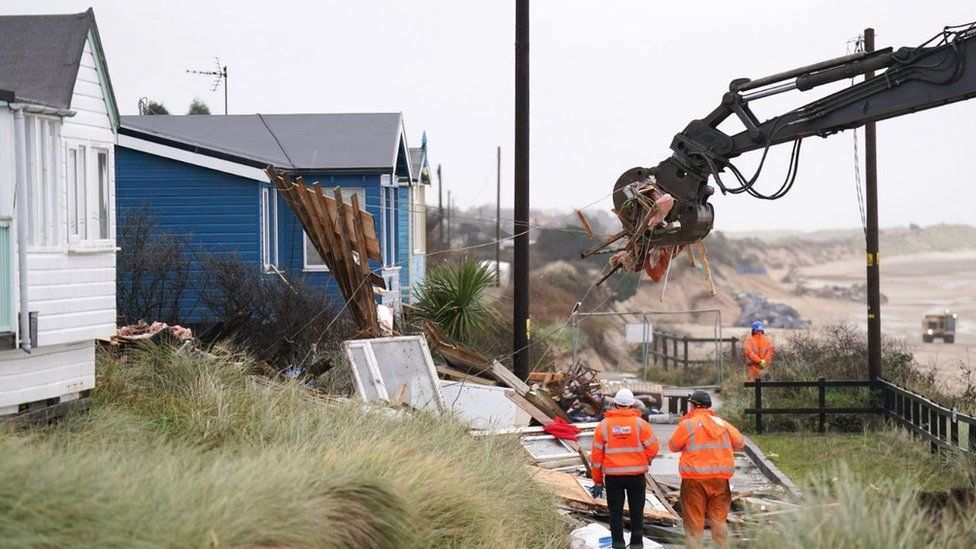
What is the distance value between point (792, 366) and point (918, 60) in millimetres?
12655

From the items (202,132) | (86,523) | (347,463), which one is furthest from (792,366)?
(86,523)

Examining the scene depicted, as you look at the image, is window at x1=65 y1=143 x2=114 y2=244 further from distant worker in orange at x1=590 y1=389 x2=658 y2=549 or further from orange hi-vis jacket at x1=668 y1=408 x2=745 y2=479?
orange hi-vis jacket at x1=668 y1=408 x2=745 y2=479

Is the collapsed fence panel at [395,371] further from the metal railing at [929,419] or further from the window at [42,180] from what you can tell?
the metal railing at [929,419]

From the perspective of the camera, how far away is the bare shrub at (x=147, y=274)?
2114 centimetres

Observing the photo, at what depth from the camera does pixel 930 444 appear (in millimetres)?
17078

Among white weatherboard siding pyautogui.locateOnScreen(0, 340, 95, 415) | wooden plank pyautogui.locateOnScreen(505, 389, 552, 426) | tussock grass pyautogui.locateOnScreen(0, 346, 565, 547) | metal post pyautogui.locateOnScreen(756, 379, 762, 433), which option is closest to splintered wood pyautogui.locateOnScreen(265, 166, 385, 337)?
wooden plank pyautogui.locateOnScreen(505, 389, 552, 426)

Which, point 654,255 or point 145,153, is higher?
point 145,153

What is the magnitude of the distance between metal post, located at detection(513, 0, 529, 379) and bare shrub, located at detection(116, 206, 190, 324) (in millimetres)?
5627

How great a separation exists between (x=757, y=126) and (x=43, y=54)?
24.5 ft

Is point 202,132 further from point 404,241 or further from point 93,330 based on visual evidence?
point 93,330

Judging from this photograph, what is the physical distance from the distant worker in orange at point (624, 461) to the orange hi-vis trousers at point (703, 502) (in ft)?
1.43

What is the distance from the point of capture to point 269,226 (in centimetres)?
2527

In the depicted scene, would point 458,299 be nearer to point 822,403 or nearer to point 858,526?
point 822,403

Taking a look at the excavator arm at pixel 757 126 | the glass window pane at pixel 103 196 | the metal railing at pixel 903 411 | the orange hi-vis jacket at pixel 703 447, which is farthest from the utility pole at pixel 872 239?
the glass window pane at pixel 103 196
